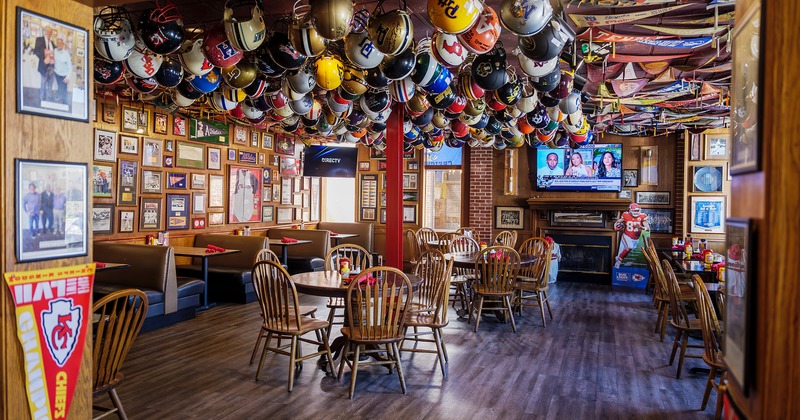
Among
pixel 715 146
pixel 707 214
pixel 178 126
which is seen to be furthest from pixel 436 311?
pixel 715 146

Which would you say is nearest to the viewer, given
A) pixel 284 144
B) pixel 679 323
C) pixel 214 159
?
pixel 679 323

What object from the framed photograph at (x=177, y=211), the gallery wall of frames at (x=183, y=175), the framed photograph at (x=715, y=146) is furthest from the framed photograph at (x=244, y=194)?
the framed photograph at (x=715, y=146)

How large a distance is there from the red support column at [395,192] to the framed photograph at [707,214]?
566 cm

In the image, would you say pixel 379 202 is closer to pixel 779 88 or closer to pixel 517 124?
pixel 517 124

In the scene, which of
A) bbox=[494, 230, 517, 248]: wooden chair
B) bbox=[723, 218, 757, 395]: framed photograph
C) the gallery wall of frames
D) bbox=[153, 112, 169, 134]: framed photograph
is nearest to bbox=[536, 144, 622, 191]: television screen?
bbox=[494, 230, 517, 248]: wooden chair

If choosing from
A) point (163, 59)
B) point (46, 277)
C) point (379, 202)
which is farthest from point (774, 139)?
point (379, 202)

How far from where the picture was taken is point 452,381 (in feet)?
13.3

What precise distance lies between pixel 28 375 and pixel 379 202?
8.87 meters

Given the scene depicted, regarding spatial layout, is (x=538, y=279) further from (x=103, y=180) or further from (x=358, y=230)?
(x=103, y=180)

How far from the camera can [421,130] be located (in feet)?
24.6

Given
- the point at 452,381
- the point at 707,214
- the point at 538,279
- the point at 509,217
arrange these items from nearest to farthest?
the point at 452,381
the point at 538,279
the point at 707,214
the point at 509,217

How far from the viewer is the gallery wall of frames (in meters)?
6.50

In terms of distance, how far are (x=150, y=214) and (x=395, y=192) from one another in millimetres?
3506

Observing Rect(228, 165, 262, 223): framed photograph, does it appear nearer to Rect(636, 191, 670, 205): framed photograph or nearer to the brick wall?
the brick wall
